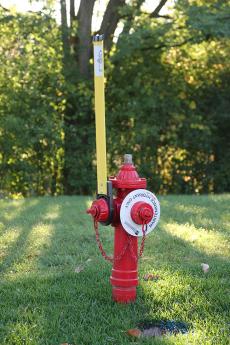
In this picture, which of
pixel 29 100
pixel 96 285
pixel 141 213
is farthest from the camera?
pixel 29 100

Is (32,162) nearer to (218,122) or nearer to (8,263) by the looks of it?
(218,122)

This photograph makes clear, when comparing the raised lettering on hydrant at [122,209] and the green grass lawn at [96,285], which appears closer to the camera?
the green grass lawn at [96,285]

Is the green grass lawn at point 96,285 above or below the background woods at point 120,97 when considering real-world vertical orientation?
below

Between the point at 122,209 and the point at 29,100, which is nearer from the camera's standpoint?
the point at 122,209

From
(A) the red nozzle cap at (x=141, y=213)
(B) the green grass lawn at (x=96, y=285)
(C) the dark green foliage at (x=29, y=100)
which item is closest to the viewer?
(B) the green grass lawn at (x=96, y=285)

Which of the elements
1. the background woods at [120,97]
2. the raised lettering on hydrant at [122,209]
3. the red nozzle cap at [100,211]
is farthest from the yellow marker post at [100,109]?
the background woods at [120,97]

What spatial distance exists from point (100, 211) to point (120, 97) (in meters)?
8.60

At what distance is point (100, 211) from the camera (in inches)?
138

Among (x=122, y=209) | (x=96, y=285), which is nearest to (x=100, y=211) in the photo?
(x=122, y=209)

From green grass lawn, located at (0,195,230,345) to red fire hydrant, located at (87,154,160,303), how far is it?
147 mm

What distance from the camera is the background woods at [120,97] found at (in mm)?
11445

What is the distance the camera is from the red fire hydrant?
351cm

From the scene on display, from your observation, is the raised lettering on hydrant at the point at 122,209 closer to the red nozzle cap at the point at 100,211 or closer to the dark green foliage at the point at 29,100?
the red nozzle cap at the point at 100,211

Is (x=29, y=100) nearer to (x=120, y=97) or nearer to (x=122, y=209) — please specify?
(x=120, y=97)
